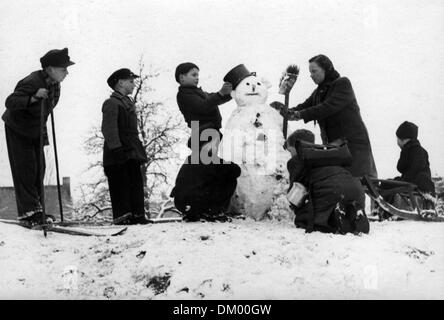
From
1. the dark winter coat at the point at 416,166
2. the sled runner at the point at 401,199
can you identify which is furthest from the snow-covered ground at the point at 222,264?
the dark winter coat at the point at 416,166

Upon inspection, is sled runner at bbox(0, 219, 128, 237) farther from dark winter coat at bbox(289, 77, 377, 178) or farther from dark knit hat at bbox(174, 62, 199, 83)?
dark winter coat at bbox(289, 77, 377, 178)

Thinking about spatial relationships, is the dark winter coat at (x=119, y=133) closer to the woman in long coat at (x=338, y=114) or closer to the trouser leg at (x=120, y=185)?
the trouser leg at (x=120, y=185)

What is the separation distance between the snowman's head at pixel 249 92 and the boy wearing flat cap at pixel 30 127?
1.87 metres

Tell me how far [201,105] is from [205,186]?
2.94ft

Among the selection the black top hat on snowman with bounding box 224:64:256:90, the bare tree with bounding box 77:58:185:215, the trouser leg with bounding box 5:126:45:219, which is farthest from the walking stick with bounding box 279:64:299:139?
the bare tree with bounding box 77:58:185:215

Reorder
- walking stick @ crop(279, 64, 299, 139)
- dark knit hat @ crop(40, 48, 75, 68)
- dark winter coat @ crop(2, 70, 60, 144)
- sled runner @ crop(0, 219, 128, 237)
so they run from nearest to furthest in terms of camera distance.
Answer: sled runner @ crop(0, 219, 128, 237), dark winter coat @ crop(2, 70, 60, 144), dark knit hat @ crop(40, 48, 75, 68), walking stick @ crop(279, 64, 299, 139)

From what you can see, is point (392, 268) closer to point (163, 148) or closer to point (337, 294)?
point (337, 294)

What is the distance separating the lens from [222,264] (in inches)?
203

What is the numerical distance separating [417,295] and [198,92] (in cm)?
342

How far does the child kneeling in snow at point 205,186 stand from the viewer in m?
6.84

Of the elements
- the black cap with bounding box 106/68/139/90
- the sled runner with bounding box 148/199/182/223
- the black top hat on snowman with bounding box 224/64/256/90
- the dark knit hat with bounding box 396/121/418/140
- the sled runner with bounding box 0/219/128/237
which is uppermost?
the black cap with bounding box 106/68/139/90

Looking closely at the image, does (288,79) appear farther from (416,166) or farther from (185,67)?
(416,166)

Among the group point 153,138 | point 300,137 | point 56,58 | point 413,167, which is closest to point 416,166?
point 413,167

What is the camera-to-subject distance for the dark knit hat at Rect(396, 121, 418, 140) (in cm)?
807
